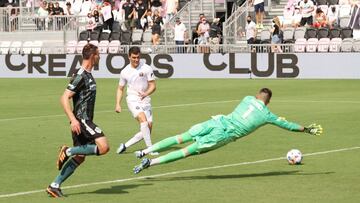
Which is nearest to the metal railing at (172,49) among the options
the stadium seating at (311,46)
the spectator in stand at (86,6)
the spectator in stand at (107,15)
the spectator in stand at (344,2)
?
the stadium seating at (311,46)

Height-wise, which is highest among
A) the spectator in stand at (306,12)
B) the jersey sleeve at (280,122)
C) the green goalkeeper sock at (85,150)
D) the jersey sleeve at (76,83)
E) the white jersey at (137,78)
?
the spectator in stand at (306,12)

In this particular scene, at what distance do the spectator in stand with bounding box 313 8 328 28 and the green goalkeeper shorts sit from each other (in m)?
31.1

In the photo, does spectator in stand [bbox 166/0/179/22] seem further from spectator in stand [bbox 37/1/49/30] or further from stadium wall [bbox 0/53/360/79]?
stadium wall [bbox 0/53/360/79]

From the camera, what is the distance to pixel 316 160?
54.4 ft

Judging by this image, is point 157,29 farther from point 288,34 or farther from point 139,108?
point 139,108

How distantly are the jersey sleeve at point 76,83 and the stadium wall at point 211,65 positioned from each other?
2815 cm

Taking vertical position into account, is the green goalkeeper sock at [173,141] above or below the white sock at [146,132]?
above

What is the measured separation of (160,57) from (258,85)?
682 centimetres

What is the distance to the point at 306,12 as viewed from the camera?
4591 centimetres

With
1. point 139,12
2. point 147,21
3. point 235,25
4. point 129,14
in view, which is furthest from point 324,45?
point 129,14

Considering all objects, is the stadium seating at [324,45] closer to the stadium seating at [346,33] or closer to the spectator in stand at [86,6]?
the stadium seating at [346,33]

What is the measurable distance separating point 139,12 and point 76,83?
37.6 meters

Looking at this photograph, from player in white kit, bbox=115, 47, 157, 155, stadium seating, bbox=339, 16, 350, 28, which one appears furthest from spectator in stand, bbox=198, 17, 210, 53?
player in white kit, bbox=115, 47, 157, 155

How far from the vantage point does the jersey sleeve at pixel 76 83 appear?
12844mm
